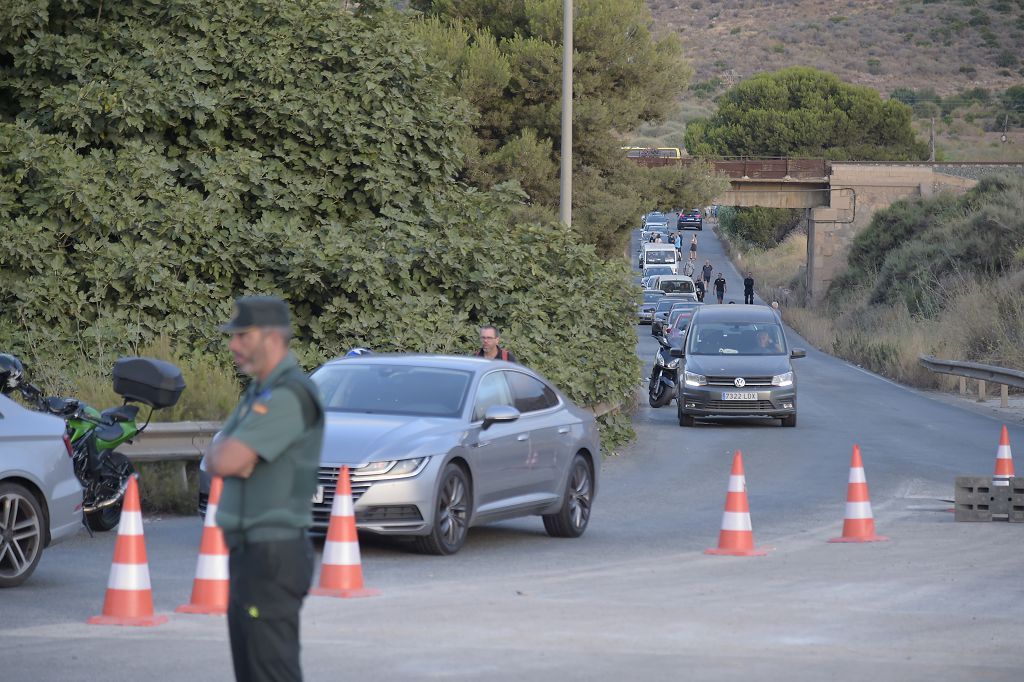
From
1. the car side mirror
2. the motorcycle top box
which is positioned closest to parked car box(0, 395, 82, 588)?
the motorcycle top box

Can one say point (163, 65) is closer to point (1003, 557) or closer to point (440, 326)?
point (440, 326)

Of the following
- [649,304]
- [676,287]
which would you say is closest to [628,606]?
[649,304]

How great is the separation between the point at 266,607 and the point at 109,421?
25.0 ft

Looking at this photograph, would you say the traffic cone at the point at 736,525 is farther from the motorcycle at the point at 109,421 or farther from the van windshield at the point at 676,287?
the van windshield at the point at 676,287

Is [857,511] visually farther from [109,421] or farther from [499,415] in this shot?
[109,421]

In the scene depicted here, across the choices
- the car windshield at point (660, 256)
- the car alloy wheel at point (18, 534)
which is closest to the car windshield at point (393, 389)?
the car alloy wheel at point (18, 534)

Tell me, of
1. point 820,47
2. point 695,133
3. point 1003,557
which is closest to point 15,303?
point 1003,557

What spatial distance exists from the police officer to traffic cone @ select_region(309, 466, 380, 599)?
13.9 ft

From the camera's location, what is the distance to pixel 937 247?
5816 centimetres

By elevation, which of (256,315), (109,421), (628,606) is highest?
(256,315)

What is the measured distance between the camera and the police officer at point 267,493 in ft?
17.0

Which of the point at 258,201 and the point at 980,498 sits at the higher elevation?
the point at 258,201

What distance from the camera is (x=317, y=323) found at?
63.7ft

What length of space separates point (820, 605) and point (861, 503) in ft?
12.0
